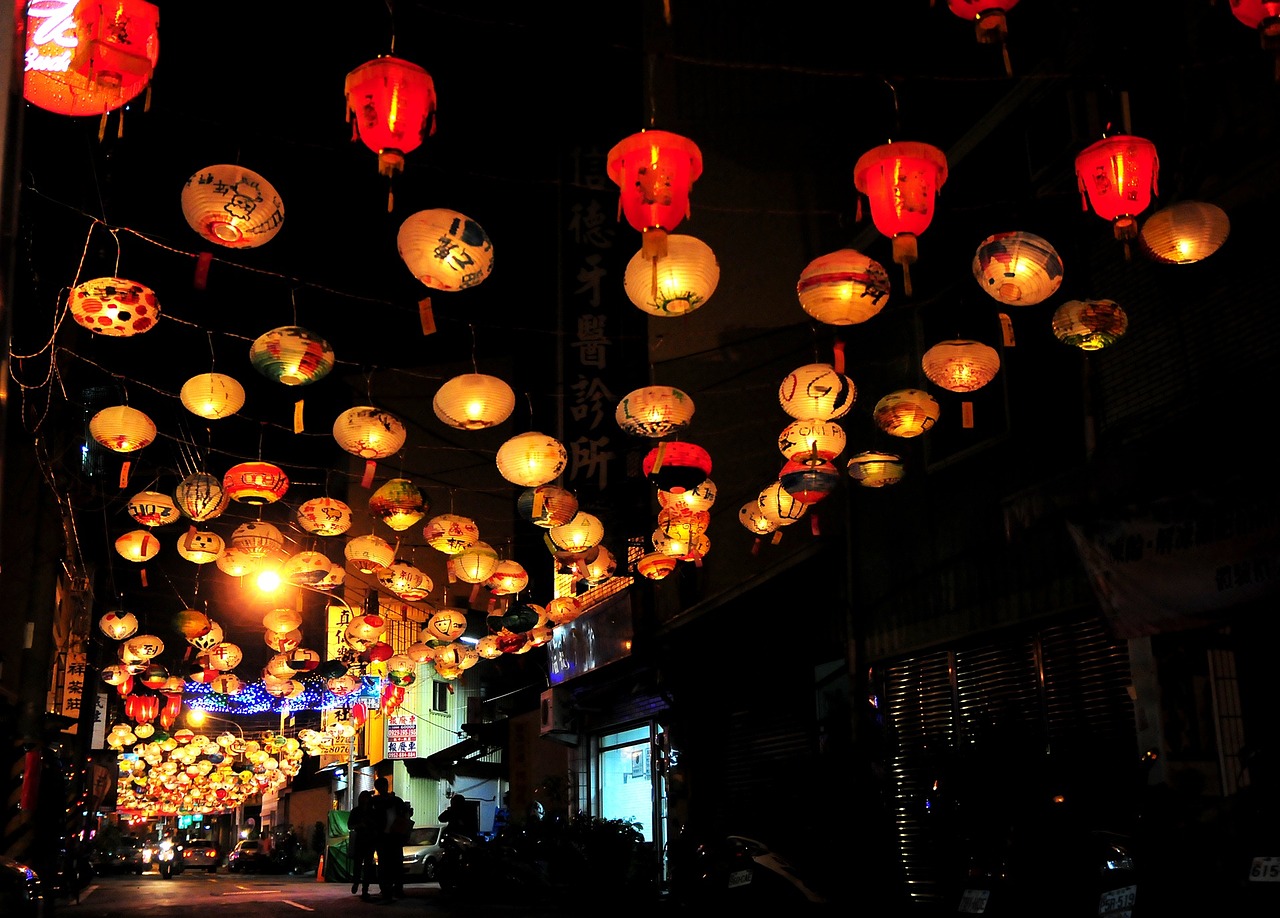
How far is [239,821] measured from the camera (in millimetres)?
84812

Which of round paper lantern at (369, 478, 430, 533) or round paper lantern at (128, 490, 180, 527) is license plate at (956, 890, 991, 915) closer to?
round paper lantern at (369, 478, 430, 533)

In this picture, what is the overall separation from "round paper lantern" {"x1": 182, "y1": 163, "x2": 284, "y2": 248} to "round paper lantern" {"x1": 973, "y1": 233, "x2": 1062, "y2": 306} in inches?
256

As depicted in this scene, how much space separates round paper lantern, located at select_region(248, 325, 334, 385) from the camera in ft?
37.2

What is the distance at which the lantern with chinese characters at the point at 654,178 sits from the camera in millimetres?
8734

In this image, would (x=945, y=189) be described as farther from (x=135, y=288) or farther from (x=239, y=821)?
(x=239, y=821)

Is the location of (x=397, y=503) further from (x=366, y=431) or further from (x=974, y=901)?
(x=974, y=901)

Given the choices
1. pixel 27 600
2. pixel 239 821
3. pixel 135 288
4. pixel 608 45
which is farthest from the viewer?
pixel 239 821

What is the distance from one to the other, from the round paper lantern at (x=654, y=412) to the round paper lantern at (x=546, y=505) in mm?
2362

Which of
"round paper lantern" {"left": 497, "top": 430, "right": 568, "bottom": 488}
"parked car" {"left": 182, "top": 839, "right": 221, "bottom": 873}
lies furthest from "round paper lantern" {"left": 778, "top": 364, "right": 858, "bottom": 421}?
"parked car" {"left": 182, "top": 839, "right": 221, "bottom": 873}

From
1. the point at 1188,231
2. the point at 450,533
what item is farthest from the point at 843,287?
Answer: the point at 450,533

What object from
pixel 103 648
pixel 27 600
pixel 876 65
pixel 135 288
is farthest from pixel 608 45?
pixel 103 648

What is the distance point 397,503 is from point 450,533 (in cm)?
142

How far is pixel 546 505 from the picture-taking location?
46.6 feet

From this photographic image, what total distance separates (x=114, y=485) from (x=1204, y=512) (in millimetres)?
22209
